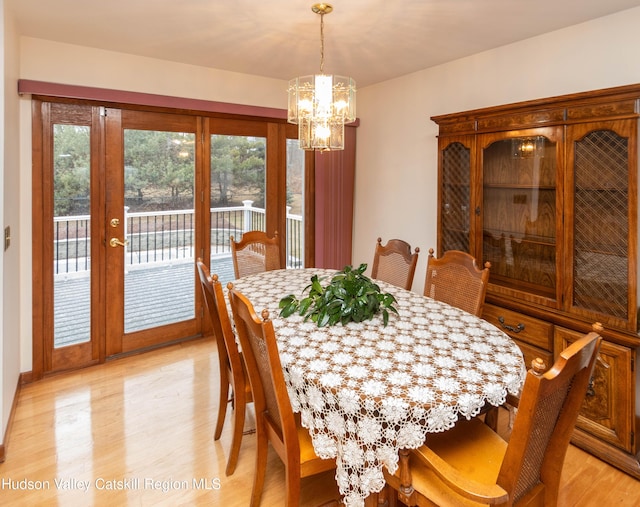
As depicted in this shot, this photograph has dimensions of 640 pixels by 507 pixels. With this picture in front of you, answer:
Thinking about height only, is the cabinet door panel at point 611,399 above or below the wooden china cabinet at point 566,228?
below

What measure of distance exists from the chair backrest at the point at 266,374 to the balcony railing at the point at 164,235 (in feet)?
7.19

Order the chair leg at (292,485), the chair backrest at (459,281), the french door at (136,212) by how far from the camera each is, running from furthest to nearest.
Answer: the french door at (136,212), the chair backrest at (459,281), the chair leg at (292,485)

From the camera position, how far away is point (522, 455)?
1136mm

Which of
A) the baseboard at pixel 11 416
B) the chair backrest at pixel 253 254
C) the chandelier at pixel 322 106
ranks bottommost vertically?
the baseboard at pixel 11 416

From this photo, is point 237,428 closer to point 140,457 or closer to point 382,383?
point 140,457

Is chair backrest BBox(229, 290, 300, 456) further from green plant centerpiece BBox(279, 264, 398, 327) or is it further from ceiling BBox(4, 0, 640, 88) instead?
ceiling BBox(4, 0, 640, 88)

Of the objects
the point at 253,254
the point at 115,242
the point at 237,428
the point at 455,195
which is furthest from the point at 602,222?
the point at 115,242

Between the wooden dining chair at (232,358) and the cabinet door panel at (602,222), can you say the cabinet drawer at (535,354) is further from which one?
the wooden dining chair at (232,358)

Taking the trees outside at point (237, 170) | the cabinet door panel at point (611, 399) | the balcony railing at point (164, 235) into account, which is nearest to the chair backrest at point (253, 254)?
the balcony railing at point (164, 235)

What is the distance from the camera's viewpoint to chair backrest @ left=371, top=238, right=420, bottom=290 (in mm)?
2861

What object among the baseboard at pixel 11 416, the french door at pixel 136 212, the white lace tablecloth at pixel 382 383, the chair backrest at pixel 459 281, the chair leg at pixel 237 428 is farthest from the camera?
the french door at pixel 136 212

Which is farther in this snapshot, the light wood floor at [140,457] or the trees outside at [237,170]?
the trees outside at [237,170]

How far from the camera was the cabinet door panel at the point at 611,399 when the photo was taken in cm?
216

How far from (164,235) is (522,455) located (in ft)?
10.7
